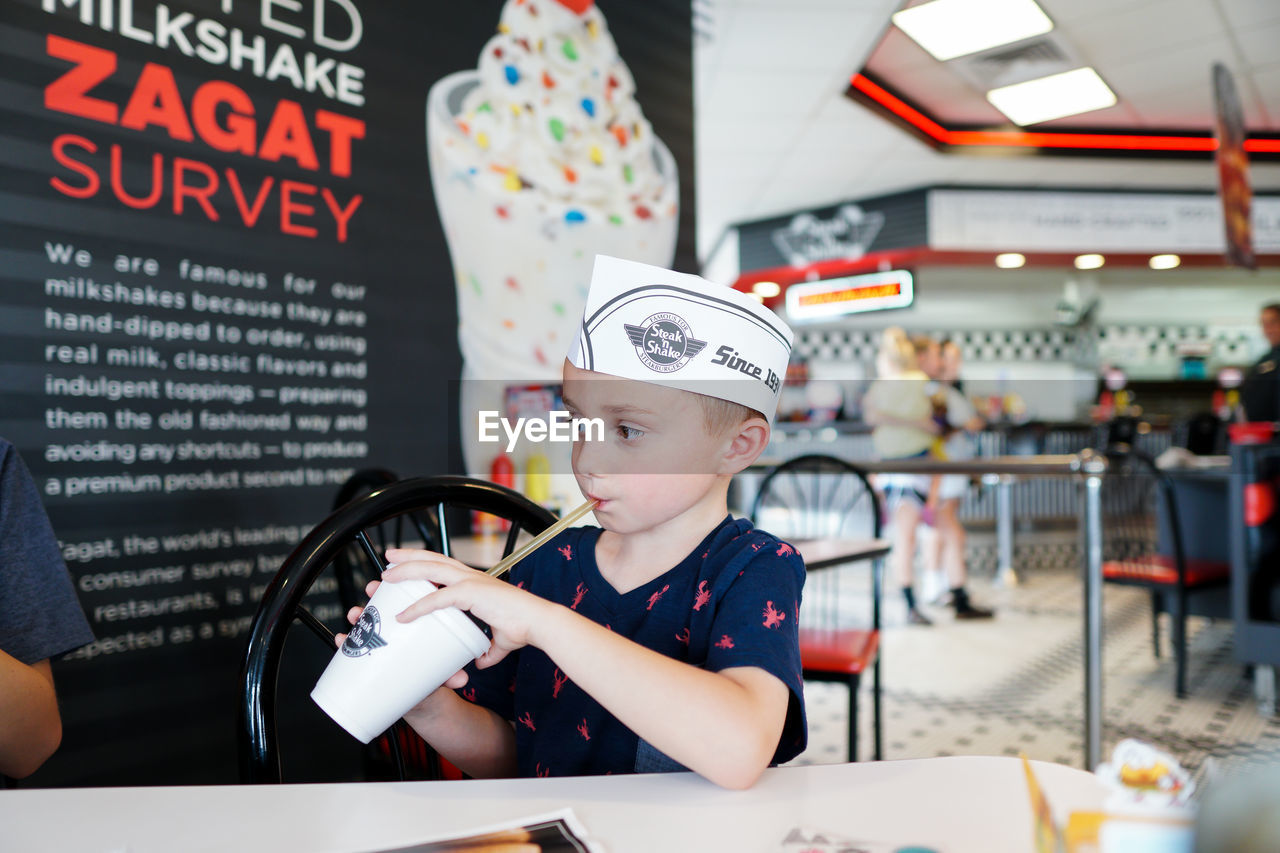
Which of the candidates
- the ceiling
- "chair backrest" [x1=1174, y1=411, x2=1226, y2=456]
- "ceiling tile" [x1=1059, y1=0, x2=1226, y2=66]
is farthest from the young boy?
"chair backrest" [x1=1174, y1=411, x2=1226, y2=456]

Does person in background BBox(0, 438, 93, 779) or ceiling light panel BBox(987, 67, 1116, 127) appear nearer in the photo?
person in background BBox(0, 438, 93, 779)

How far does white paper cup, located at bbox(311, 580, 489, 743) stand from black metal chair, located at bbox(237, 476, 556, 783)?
0.18m

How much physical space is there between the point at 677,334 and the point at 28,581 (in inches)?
34.9

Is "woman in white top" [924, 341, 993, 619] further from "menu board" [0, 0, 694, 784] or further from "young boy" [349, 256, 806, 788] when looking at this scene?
Answer: "young boy" [349, 256, 806, 788]

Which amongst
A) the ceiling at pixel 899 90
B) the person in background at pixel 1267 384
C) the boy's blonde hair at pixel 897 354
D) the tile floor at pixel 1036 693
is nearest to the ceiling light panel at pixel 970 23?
the ceiling at pixel 899 90

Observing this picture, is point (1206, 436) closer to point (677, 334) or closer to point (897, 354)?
point (897, 354)

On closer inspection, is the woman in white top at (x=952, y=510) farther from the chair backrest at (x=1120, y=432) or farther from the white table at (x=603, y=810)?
the white table at (x=603, y=810)

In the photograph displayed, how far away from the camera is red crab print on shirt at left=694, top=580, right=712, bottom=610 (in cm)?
90

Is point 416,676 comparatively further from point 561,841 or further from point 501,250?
point 501,250

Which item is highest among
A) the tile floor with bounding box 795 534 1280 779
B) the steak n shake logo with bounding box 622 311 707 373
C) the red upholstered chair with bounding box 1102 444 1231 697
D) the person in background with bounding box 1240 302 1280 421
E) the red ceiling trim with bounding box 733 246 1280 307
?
the red ceiling trim with bounding box 733 246 1280 307

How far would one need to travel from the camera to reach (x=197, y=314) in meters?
2.06

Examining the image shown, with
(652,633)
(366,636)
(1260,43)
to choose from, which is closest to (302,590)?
(366,636)

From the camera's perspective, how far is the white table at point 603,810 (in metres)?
0.60

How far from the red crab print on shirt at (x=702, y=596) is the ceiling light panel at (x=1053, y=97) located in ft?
18.7
